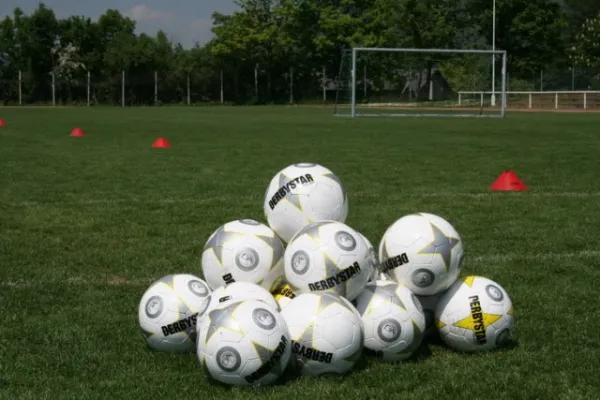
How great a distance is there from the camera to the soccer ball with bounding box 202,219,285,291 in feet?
18.2

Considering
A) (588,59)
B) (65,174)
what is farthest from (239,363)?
(588,59)

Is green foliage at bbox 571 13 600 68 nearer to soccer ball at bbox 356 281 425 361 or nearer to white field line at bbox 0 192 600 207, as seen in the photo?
white field line at bbox 0 192 600 207

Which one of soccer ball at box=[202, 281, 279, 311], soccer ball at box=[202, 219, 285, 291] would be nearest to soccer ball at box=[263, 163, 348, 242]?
soccer ball at box=[202, 219, 285, 291]

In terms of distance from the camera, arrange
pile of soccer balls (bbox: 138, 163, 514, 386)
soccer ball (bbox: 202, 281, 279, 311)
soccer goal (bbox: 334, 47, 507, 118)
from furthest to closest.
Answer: soccer goal (bbox: 334, 47, 507, 118), soccer ball (bbox: 202, 281, 279, 311), pile of soccer balls (bbox: 138, 163, 514, 386)

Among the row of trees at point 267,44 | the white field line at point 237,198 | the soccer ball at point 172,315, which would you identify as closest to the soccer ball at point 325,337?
the soccer ball at point 172,315

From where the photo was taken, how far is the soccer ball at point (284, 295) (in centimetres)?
540

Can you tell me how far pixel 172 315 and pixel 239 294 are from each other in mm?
481

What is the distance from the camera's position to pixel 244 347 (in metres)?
4.59

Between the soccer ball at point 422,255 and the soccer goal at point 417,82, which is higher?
the soccer goal at point 417,82

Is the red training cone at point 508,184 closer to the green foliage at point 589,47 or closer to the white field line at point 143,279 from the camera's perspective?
the white field line at point 143,279

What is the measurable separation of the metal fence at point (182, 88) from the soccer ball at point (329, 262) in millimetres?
59226

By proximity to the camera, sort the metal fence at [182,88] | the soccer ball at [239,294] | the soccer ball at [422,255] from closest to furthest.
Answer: the soccer ball at [239,294], the soccer ball at [422,255], the metal fence at [182,88]

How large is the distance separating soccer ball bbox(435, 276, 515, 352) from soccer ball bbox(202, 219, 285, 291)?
1.10m

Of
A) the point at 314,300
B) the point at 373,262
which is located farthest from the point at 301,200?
the point at 314,300
